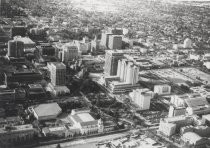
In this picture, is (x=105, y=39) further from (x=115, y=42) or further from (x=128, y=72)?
(x=128, y=72)

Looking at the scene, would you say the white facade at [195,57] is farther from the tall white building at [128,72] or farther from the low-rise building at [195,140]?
the low-rise building at [195,140]

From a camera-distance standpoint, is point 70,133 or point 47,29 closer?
point 70,133

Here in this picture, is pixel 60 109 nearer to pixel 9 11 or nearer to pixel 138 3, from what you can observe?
pixel 9 11

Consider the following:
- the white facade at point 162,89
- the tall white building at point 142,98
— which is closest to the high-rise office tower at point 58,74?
the tall white building at point 142,98

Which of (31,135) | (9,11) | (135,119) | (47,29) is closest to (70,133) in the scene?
(31,135)

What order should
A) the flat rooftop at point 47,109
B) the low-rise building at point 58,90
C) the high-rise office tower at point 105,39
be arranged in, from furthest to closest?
the high-rise office tower at point 105,39, the low-rise building at point 58,90, the flat rooftop at point 47,109

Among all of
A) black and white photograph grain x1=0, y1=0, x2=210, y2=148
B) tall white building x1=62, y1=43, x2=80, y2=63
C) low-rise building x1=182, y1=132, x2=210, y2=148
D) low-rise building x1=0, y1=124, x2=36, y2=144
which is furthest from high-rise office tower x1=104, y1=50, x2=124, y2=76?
low-rise building x1=0, y1=124, x2=36, y2=144

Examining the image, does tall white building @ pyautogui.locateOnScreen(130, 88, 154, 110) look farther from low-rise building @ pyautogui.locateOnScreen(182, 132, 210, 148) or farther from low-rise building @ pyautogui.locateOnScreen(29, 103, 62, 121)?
low-rise building @ pyautogui.locateOnScreen(29, 103, 62, 121)

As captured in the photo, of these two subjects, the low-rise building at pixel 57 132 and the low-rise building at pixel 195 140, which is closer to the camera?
the low-rise building at pixel 57 132

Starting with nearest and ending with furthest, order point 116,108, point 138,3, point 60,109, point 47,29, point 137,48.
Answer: point 60,109 → point 116,108 → point 137,48 → point 47,29 → point 138,3
